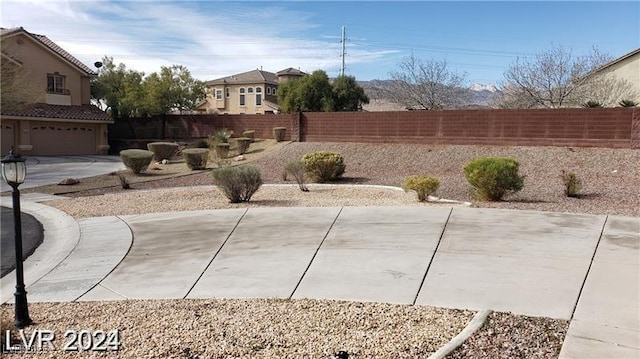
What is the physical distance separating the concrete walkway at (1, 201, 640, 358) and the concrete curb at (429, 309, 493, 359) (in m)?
0.30

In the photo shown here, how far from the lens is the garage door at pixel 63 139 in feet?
122

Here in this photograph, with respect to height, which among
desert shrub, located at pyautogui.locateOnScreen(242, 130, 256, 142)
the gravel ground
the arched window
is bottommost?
the gravel ground

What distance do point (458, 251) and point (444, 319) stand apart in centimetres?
262

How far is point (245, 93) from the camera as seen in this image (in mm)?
65062

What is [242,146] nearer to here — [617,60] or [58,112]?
[58,112]

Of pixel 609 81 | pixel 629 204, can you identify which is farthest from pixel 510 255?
pixel 609 81

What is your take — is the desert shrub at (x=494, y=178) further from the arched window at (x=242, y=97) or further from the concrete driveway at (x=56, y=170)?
the arched window at (x=242, y=97)

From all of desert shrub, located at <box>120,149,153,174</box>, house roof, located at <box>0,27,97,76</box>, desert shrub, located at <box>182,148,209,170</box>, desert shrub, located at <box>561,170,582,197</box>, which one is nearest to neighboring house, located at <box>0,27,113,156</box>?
house roof, located at <box>0,27,97,76</box>

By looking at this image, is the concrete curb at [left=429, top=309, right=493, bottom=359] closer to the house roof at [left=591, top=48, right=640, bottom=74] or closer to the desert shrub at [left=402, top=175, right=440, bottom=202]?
the desert shrub at [left=402, top=175, right=440, bottom=202]

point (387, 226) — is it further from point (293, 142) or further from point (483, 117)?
point (293, 142)

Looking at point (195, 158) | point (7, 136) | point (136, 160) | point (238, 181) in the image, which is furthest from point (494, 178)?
point (7, 136)

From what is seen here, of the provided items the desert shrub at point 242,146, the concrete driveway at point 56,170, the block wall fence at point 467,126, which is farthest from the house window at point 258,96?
the desert shrub at point 242,146

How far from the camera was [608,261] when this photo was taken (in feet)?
23.9

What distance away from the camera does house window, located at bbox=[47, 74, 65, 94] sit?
38719mm
